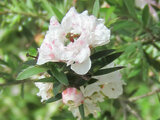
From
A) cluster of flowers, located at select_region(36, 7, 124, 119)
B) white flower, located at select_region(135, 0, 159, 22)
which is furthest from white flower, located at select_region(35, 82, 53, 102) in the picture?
white flower, located at select_region(135, 0, 159, 22)

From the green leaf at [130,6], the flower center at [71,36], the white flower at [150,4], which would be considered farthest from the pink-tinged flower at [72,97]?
the white flower at [150,4]

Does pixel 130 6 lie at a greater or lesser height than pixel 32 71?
lesser

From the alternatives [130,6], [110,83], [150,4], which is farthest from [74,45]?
[150,4]

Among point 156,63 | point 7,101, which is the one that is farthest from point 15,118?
point 156,63

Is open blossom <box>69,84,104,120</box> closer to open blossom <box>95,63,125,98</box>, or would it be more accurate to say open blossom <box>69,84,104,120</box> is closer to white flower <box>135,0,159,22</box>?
open blossom <box>95,63,125,98</box>

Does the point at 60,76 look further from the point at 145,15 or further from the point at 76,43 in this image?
the point at 145,15

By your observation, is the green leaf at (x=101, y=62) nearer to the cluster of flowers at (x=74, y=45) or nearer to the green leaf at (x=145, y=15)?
the cluster of flowers at (x=74, y=45)

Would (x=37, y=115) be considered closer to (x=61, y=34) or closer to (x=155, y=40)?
(x=155, y=40)
